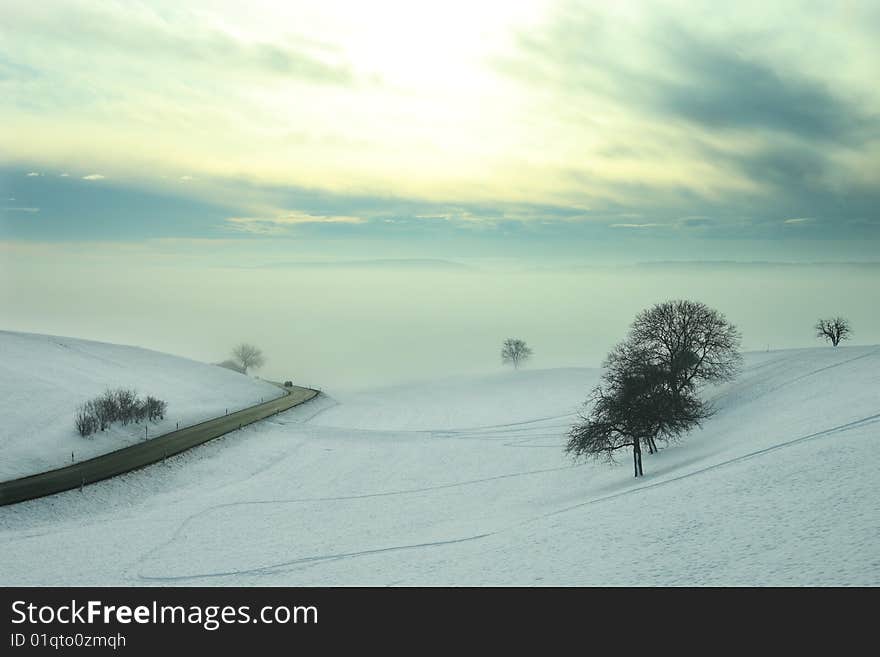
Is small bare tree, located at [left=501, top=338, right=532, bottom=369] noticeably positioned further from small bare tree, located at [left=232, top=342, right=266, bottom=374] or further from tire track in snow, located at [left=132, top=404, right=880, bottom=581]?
tire track in snow, located at [left=132, top=404, right=880, bottom=581]

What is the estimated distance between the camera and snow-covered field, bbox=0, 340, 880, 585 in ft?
73.5

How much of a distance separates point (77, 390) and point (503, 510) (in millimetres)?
56697

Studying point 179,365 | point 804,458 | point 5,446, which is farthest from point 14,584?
point 179,365

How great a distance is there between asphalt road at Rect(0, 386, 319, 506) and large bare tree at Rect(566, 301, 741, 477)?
3609cm

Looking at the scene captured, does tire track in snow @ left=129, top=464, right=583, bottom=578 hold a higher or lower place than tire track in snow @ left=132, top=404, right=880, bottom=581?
lower

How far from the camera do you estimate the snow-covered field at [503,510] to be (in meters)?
22.4

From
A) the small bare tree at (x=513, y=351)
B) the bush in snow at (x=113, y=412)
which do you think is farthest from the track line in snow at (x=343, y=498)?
the small bare tree at (x=513, y=351)

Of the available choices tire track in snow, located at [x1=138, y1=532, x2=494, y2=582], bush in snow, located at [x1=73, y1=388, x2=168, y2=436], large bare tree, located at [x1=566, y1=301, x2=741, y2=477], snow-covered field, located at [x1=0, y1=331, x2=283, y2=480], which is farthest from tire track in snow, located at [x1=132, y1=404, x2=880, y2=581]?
bush in snow, located at [x1=73, y1=388, x2=168, y2=436]

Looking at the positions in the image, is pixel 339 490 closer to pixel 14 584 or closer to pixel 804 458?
pixel 14 584
